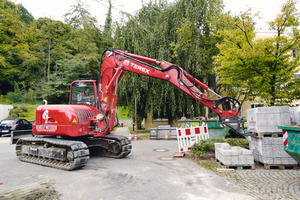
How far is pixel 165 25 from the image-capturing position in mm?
17375

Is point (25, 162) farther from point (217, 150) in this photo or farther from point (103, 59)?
point (217, 150)

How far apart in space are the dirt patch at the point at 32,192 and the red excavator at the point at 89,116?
1.52 m

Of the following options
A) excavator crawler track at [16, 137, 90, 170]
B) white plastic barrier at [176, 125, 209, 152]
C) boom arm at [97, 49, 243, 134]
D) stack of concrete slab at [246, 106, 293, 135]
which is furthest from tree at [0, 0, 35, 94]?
stack of concrete slab at [246, 106, 293, 135]

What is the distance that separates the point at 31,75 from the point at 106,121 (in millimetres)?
32845

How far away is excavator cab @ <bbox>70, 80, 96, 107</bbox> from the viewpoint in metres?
8.76

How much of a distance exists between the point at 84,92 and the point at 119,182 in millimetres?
4574

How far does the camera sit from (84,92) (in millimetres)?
8867

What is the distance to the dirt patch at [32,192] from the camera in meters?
4.45

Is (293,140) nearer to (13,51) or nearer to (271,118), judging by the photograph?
(271,118)

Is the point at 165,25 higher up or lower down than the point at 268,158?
higher up

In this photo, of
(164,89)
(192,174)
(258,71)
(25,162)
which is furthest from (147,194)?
(164,89)

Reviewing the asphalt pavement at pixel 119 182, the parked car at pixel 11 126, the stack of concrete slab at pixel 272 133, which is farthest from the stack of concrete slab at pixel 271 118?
the parked car at pixel 11 126

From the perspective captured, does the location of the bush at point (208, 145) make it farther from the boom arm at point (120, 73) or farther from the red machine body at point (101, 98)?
the red machine body at point (101, 98)

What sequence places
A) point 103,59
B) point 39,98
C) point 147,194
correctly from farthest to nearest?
point 39,98 → point 103,59 → point 147,194
